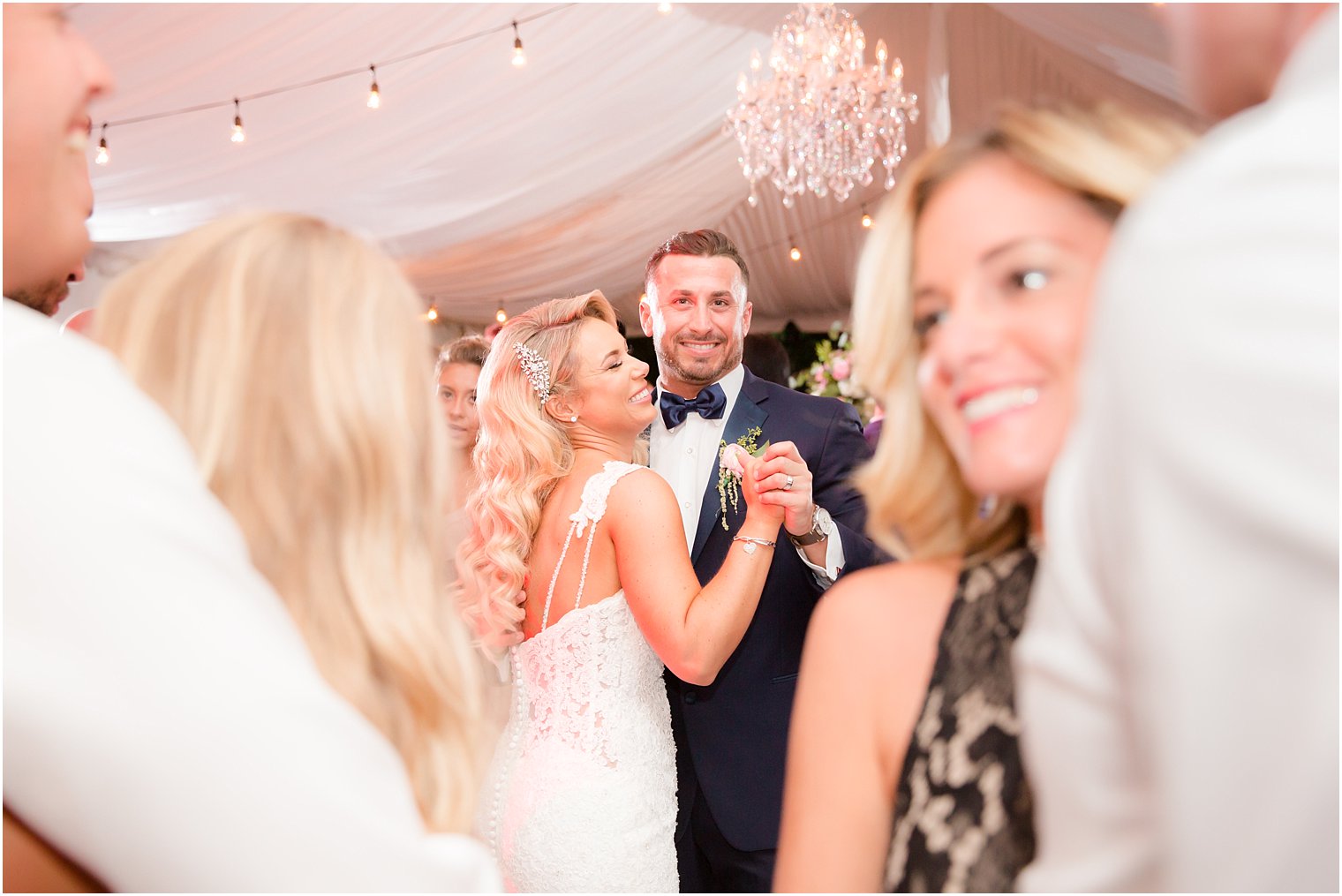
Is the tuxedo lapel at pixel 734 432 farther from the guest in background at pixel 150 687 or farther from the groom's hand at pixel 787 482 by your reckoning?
the guest in background at pixel 150 687

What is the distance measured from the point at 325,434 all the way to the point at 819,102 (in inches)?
198

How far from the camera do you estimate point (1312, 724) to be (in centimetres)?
54

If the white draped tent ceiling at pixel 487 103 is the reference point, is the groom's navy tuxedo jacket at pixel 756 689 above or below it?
below

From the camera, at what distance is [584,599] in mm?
2576

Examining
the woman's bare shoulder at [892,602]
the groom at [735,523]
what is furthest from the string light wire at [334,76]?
the woman's bare shoulder at [892,602]

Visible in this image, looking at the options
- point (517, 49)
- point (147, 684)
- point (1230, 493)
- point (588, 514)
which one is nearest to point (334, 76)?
point (517, 49)

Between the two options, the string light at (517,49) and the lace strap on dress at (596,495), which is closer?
the lace strap on dress at (596,495)

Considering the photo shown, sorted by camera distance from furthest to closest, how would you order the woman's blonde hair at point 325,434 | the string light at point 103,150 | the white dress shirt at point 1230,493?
the string light at point 103,150
the woman's blonde hair at point 325,434
the white dress shirt at point 1230,493

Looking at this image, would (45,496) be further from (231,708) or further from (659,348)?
(659,348)

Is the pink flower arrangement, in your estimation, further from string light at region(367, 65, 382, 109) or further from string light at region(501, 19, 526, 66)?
string light at region(367, 65, 382, 109)

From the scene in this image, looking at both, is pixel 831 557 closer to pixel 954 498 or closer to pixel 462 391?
pixel 954 498

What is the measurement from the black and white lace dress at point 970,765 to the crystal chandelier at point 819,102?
4.59 m

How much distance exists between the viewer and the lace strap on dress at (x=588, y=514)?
2514mm

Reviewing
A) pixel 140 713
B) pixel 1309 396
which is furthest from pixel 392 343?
pixel 1309 396
